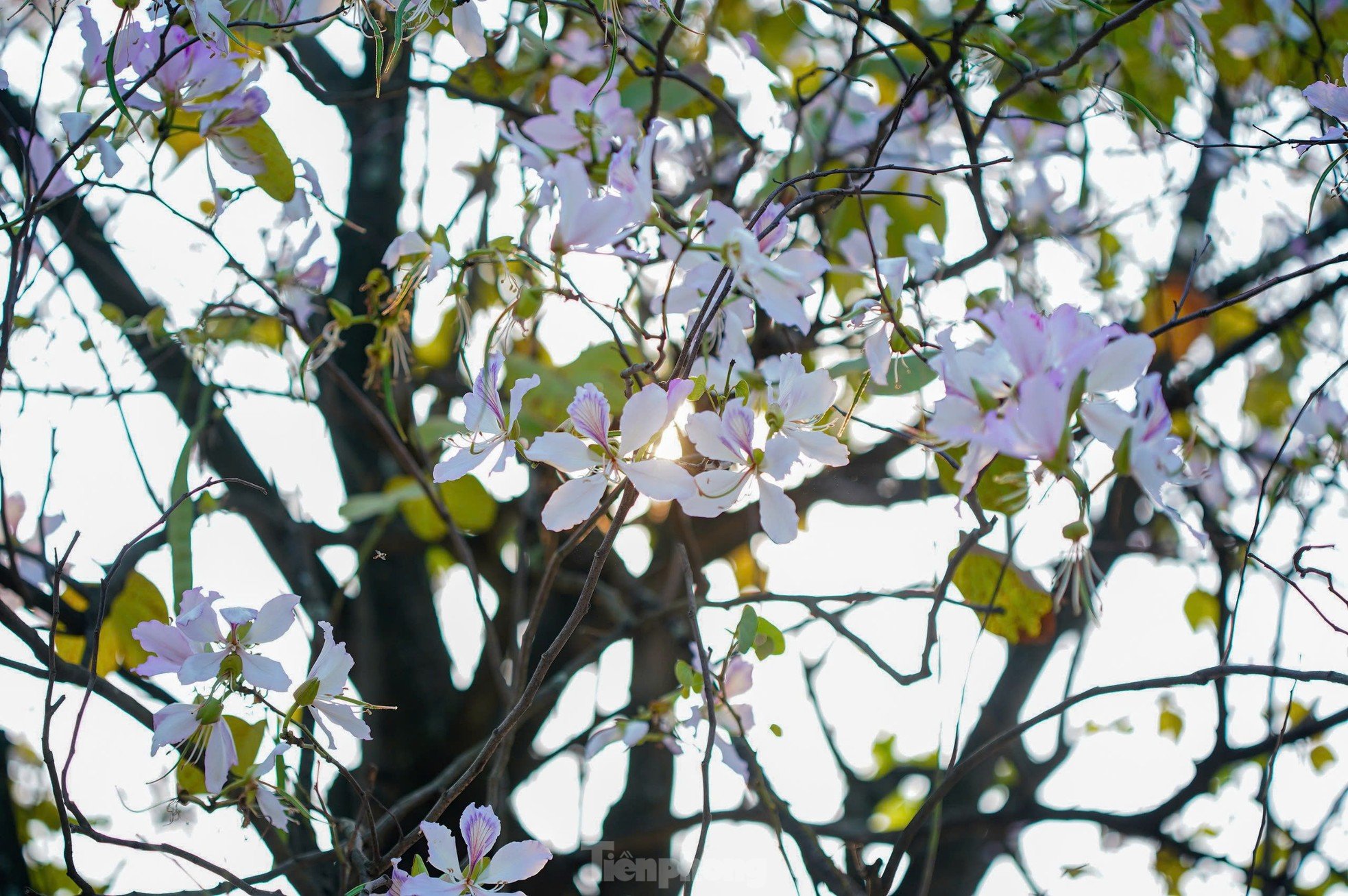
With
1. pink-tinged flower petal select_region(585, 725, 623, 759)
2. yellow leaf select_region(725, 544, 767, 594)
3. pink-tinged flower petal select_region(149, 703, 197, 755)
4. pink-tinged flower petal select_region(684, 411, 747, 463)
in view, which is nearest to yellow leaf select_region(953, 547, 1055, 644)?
pink-tinged flower petal select_region(585, 725, 623, 759)

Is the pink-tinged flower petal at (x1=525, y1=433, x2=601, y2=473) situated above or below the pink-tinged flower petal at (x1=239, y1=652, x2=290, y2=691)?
above

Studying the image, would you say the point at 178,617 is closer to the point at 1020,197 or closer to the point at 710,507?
the point at 710,507

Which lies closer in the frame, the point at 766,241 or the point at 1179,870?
the point at 766,241

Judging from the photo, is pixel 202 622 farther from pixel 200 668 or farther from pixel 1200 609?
pixel 1200 609

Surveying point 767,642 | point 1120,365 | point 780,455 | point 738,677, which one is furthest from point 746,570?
point 1120,365

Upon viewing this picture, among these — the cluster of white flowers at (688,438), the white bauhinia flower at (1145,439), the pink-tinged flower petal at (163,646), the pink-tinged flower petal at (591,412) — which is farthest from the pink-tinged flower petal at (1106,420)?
the pink-tinged flower petal at (163,646)

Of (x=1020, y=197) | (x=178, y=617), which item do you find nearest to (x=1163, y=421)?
(x=178, y=617)

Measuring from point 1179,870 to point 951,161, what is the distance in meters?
1.22

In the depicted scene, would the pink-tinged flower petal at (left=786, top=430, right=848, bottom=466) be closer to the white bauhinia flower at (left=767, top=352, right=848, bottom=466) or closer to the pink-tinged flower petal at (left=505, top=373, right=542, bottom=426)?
the white bauhinia flower at (left=767, top=352, right=848, bottom=466)

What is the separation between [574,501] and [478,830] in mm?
242

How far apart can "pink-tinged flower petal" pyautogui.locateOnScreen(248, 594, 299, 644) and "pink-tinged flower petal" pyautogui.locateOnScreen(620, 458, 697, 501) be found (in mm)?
269

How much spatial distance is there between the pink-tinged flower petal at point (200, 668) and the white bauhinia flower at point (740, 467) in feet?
1.11

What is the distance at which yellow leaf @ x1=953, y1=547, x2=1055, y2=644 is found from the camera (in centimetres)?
101

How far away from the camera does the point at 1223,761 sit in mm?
1274
